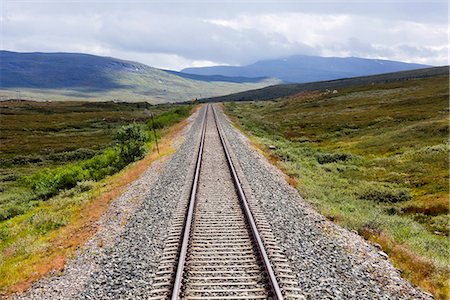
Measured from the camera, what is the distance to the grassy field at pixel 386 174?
45.3 ft

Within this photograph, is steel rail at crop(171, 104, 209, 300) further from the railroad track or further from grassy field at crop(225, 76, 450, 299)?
grassy field at crop(225, 76, 450, 299)

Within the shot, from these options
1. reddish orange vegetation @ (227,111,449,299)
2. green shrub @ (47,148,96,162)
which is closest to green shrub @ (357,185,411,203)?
reddish orange vegetation @ (227,111,449,299)

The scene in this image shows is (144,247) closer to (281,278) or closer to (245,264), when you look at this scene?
(245,264)

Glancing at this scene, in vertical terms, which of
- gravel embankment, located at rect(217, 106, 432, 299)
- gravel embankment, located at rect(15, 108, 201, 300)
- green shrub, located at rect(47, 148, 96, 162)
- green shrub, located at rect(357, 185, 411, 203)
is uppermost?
gravel embankment, located at rect(15, 108, 201, 300)

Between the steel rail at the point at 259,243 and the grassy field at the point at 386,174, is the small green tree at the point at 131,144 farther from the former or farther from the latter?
the steel rail at the point at 259,243

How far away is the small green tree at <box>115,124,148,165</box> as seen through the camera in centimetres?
3441

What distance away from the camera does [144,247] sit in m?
11.8

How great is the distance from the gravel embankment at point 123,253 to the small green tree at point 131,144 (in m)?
15.1

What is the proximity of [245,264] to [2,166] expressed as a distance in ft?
167

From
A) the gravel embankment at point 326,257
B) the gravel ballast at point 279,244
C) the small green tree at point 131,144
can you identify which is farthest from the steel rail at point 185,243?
the small green tree at point 131,144

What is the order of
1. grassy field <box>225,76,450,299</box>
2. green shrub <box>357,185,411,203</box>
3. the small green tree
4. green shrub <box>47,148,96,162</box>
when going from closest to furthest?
1. grassy field <box>225,76,450,299</box>
2. green shrub <box>357,185,411,203</box>
3. the small green tree
4. green shrub <box>47,148,96,162</box>

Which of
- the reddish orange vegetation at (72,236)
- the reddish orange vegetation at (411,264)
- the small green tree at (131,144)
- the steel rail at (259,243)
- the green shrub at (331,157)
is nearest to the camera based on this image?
the steel rail at (259,243)

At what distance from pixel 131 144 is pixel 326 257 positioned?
26.8 meters

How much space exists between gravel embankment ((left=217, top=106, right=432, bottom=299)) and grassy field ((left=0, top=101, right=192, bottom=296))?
6.99 m
